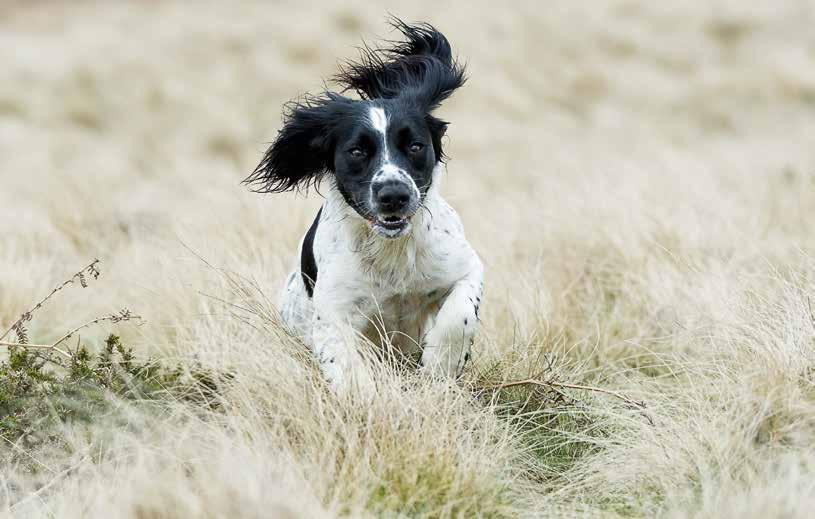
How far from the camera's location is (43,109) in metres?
12.8

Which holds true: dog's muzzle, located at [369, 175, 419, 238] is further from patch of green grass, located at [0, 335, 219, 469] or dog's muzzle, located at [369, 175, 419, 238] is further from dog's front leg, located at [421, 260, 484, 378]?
patch of green grass, located at [0, 335, 219, 469]

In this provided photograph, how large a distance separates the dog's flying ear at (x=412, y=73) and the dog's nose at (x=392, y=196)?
59 cm

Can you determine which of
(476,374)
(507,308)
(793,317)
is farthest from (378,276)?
(793,317)

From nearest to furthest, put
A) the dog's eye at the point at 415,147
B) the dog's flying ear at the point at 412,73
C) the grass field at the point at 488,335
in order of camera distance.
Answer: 1. the grass field at the point at 488,335
2. the dog's eye at the point at 415,147
3. the dog's flying ear at the point at 412,73

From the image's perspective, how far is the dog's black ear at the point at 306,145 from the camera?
422 cm

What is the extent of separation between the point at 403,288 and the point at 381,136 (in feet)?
1.80

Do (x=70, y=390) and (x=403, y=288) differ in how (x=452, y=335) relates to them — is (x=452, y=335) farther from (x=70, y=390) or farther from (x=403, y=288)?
(x=70, y=390)

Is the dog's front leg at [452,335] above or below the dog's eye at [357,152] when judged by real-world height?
below

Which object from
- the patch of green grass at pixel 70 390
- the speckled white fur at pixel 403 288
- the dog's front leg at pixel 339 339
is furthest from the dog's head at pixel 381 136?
the patch of green grass at pixel 70 390

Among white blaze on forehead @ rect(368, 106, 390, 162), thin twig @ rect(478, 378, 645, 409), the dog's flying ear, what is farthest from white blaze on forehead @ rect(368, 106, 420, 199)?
thin twig @ rect(478, 378, 645, 409)

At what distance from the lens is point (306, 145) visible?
437 cm

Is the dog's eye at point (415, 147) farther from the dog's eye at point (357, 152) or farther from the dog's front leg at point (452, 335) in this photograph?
the dog's front leg at point (452, 335)

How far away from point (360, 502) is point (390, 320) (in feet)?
3.76

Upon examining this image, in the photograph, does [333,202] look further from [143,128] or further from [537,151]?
[143,128]
